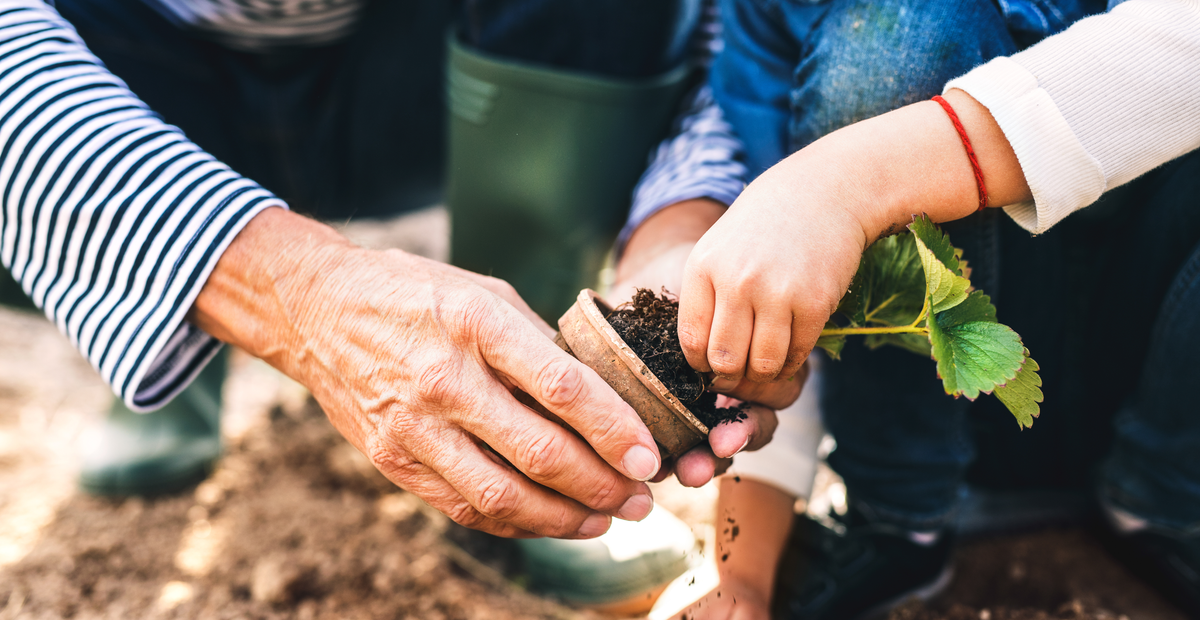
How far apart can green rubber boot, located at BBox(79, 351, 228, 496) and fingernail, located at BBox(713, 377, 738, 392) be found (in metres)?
1.54

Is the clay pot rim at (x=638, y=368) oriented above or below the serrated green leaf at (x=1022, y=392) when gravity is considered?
below

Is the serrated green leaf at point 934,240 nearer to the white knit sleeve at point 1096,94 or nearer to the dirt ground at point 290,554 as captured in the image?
the white knit sleeve at point 1096,94

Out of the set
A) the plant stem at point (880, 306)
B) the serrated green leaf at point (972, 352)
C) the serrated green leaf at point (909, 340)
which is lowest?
the serrated green leaf at point (909, 340)

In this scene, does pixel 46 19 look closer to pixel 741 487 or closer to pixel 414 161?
pixel 414 161

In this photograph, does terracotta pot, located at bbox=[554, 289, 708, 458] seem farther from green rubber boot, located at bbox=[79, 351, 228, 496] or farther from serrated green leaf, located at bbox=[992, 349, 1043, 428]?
green rubber boot, located at bbox=[79, 351, 228, 496]

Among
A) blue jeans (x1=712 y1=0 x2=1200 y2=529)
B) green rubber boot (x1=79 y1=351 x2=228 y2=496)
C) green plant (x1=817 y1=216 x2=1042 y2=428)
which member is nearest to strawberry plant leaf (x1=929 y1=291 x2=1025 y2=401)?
green plant (x1=817 y1=216 x2=1042 y2=428)

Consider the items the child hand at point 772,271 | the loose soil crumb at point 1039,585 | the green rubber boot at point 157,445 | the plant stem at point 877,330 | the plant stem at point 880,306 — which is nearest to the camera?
the child hand at point 772,271

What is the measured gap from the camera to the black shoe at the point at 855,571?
1.42 m

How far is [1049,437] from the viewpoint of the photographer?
65.6 inches

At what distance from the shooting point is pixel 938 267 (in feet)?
2.96

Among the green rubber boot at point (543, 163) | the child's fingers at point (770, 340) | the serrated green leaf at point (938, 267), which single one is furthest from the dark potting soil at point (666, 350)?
the green rubber boot at point (543, 163)

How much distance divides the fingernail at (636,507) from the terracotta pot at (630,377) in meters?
0.10

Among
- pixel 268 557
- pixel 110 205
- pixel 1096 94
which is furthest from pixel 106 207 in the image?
pixel 1096 94

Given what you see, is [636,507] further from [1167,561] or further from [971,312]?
[1167,561]
